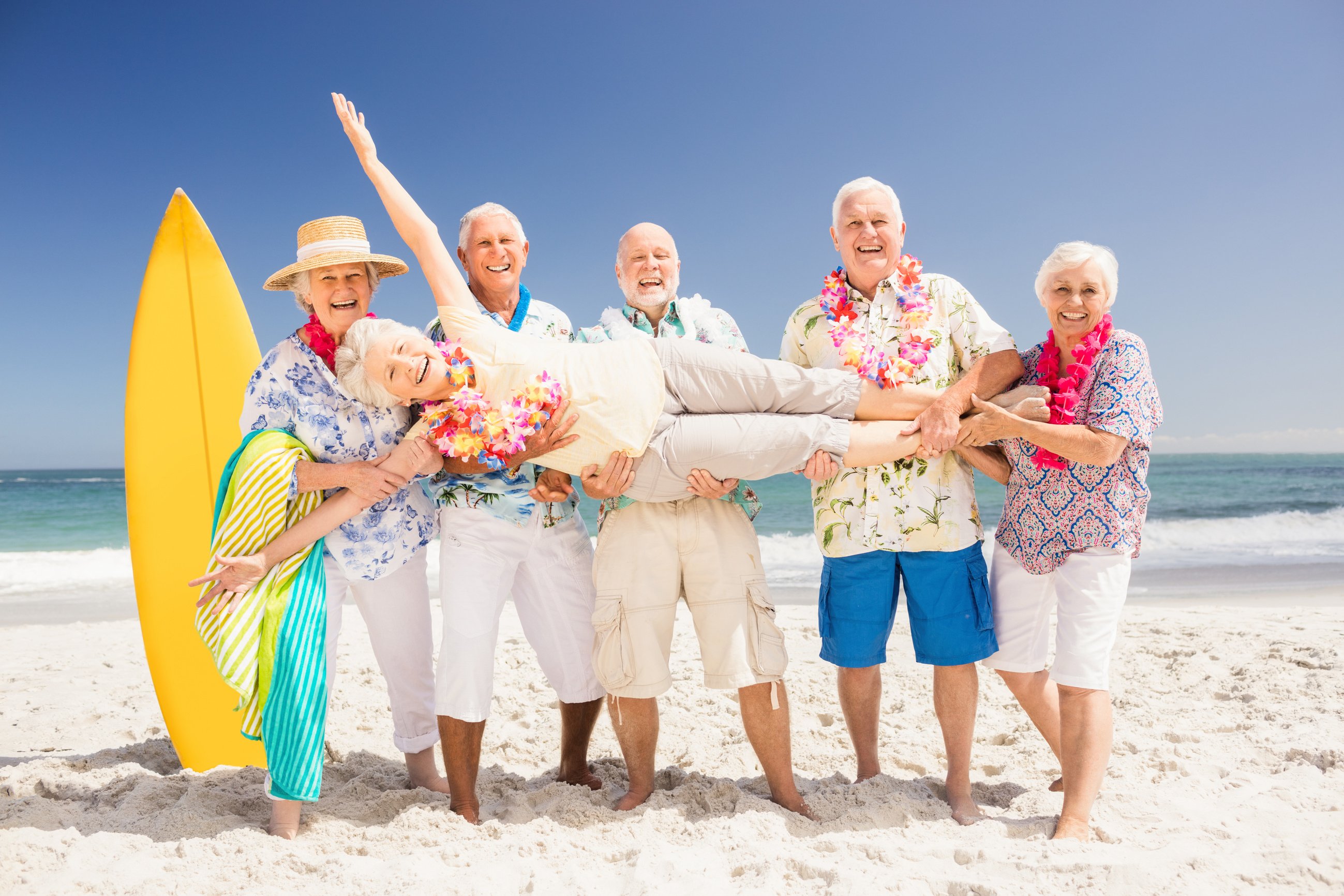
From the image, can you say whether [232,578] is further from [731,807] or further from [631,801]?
Result: [731,807]

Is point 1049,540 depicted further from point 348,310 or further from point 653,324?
point 348,310

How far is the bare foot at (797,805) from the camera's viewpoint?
2936 mm

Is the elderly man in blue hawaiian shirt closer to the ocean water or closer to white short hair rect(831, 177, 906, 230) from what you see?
white short hair rect(831, 177, 906, 230)

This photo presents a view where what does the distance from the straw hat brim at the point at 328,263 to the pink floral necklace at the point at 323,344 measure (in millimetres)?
225

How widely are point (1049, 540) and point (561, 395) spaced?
1.89 metres

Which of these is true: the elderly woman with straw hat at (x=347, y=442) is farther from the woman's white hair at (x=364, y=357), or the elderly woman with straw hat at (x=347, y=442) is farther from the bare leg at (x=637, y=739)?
the bare leg at (x=637, y=739)

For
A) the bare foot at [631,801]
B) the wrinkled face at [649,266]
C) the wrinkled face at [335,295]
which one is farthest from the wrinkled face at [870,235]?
the bare foot at [631,801]

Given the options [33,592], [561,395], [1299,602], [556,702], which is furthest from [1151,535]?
[33,592]

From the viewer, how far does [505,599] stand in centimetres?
315

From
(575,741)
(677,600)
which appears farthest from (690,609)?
(575,741)

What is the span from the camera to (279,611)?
2.82 metres

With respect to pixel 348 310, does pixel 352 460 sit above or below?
below

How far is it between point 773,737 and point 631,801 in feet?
2.13

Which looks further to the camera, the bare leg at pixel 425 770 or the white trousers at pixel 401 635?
the bare leg at pixel 425 770
